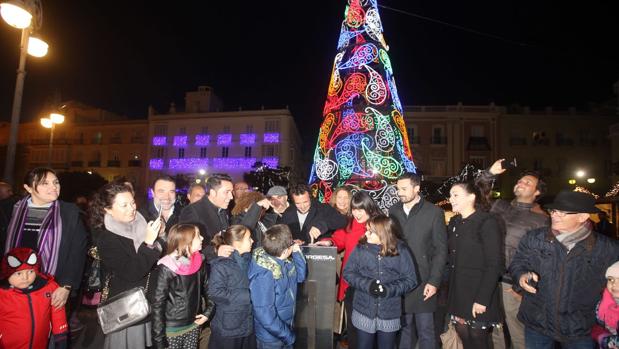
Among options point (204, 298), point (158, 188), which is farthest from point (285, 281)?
point (158, 188)

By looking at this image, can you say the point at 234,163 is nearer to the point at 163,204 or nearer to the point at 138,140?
the point at 138,140

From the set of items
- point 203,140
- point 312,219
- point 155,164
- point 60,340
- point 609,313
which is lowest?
point 60,340

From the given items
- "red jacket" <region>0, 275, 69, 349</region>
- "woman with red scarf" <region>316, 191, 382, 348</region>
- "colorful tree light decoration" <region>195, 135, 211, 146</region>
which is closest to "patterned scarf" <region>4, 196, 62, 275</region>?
"red jacket" <region>0, 275, 69, 349</region>

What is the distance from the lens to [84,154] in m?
44.2

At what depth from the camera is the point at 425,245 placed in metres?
4.04

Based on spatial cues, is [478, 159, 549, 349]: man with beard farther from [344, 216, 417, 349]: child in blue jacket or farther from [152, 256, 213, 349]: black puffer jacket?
[152, 256, 213, 349]: black puffer jacket

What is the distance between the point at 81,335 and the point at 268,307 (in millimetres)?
3242

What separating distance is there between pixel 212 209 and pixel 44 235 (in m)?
1.70

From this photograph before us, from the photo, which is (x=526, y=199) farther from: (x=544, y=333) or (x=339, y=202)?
(x=339, y=202)

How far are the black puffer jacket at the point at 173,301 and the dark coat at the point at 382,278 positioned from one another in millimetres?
1486

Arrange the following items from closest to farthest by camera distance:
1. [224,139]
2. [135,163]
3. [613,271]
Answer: [613,271] < [224,139] < [135,163]

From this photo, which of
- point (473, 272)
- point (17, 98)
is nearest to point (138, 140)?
point (17, 98)

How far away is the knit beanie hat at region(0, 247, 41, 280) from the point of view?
10.2 feet

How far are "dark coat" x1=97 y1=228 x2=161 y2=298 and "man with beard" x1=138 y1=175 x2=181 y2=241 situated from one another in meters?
1.28
